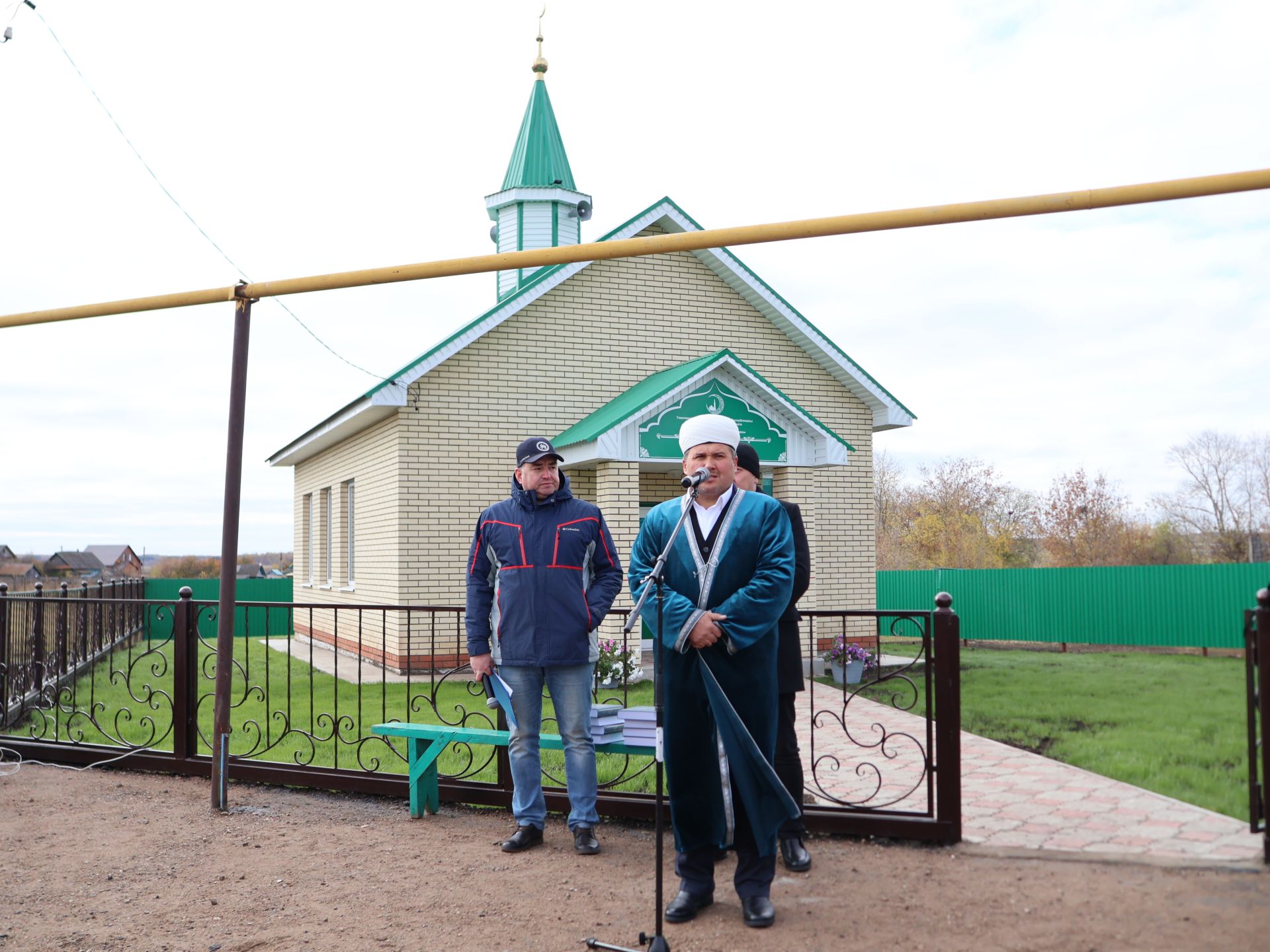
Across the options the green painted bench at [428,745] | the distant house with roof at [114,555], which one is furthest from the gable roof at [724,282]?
the distant house with roof at [114,555]

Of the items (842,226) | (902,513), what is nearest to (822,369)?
(842,226)

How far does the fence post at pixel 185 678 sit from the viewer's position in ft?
21.8

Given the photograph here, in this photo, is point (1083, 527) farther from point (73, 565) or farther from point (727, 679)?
point (73, 565)

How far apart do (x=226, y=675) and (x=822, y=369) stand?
1050 cm

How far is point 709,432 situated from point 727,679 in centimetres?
99

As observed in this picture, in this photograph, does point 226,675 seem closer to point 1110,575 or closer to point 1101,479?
point 1110,575

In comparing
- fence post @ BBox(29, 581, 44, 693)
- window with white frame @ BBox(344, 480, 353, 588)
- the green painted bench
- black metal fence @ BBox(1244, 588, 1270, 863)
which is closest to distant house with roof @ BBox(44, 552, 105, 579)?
window with white frame @ BBox(344, 480, 353, 588)

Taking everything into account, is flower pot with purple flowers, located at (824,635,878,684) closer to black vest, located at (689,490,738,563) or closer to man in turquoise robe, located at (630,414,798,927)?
man in turquoise robe, located at (630,414,798,927)

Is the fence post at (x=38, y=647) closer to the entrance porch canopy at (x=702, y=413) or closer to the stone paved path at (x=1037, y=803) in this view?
the entrance porch canopy at (x=702, y=413)

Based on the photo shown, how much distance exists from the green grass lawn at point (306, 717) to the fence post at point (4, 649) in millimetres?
454

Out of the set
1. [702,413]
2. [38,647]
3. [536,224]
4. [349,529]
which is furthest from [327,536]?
[38,647]

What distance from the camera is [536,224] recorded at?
1602cm

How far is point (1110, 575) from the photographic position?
10.8 metres

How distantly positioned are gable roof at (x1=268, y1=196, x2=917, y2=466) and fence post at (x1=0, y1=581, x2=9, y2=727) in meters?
4.92
